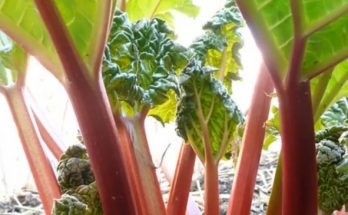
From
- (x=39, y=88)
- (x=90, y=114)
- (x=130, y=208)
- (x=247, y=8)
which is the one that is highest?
(x=39, y=88)

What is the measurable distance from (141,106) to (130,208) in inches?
9.3

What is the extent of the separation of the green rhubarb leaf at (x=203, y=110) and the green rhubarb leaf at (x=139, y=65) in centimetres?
3

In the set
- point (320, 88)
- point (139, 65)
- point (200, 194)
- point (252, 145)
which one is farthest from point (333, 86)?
point (200, 194)

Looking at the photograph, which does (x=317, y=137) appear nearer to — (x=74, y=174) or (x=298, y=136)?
(x=298, y=136)

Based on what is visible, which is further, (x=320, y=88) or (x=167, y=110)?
(x=167, y=110)

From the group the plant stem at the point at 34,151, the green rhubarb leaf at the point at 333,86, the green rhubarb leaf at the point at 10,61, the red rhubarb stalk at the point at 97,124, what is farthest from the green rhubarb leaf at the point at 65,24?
the green rhubarb leaf at the point at 333,86

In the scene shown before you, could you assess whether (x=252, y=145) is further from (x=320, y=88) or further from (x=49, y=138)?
(x=49, y=138)

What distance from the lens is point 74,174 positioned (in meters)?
0.96

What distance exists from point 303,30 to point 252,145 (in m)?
0.34

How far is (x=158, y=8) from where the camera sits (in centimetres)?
131

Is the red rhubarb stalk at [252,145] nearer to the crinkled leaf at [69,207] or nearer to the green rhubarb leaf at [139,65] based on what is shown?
the green rhubarb leaf at [139,65]

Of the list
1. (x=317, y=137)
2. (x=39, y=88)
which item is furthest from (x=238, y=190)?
(x=39, y=88)

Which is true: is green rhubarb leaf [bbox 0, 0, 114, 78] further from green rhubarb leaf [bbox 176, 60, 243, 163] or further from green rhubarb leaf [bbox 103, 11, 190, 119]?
green rhubarb leaf [bbox 176, 60, 243, 163]

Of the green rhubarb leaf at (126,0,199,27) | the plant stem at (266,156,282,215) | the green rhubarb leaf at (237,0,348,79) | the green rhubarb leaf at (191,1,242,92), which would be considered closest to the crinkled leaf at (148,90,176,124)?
the green rhubarb leaf at (191,1,242,92)
